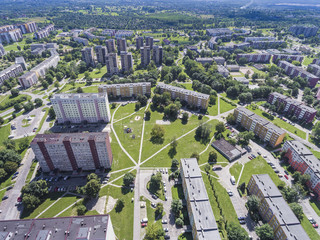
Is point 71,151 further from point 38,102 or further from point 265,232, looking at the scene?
point 265,232

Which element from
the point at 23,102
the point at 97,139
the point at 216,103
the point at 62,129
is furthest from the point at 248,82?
the point at 23,102

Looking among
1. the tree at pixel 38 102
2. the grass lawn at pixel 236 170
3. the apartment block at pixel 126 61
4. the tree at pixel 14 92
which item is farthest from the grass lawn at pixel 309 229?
the tree at pixel 14 92

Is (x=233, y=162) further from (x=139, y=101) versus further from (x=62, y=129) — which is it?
(x=62, y=129)

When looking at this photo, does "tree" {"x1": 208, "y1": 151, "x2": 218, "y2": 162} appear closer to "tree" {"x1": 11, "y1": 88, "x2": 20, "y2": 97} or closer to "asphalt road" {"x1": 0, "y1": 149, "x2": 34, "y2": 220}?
"asphalt road" {"x1": 0, "y1": 149, "x2": 34, "y2": 220}

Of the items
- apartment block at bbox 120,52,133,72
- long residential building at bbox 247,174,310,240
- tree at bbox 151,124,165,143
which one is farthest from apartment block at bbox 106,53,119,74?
long residential building at bbox 247,174,310,240

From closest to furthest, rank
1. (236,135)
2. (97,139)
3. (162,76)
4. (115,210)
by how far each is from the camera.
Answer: (115,210)
(97,139)
(236,135)
(162,76)

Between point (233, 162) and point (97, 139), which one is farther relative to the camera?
point (233, 162)
